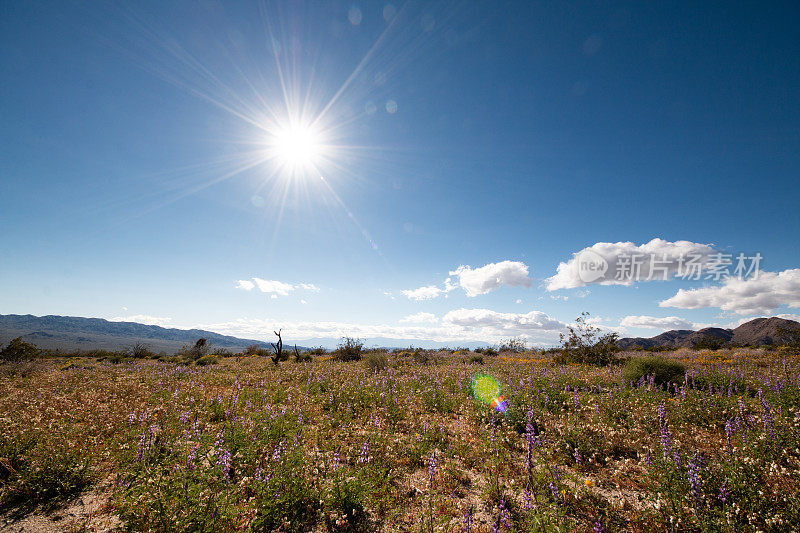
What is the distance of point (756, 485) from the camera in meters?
4.22

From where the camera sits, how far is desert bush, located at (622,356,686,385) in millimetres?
11062

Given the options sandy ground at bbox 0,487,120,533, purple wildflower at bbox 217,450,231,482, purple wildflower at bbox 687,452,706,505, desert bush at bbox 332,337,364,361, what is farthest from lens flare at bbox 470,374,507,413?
desert bush at bbox 332,337,364,361

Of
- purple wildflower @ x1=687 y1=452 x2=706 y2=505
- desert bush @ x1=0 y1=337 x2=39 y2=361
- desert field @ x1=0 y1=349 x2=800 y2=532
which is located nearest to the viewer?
purple wildflower @ x1=687 y1=452 x2=706 y2=505

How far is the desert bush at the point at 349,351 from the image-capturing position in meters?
27.4

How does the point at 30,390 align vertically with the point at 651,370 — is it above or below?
below

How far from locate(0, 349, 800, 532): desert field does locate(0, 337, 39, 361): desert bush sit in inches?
919

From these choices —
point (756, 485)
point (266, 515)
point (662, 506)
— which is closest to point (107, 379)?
point (266, 515)

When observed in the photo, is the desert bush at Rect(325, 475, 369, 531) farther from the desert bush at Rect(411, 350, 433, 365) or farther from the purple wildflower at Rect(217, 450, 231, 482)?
the desert bush at Rect(411, 350, 433, 365)

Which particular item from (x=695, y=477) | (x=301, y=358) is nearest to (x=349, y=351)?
(x=301, y=358)

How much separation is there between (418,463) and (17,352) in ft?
119

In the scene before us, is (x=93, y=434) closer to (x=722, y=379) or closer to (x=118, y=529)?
(x=118, y=529)

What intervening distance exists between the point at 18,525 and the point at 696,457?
A: 10168mm

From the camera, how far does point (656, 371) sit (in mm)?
11180

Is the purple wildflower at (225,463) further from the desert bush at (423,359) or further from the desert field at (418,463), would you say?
the desert bush at (423,359)
